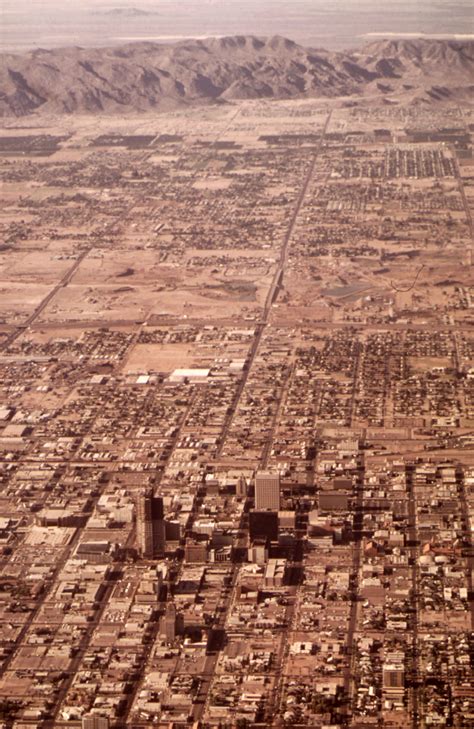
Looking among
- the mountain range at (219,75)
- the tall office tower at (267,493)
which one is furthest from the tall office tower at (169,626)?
the mountain range at (219,75)

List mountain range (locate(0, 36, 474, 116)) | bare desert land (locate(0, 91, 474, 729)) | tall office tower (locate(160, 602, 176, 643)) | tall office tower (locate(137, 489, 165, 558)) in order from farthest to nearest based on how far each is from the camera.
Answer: mountain range (locate(0, 36, 474, 116)) → tall office tower (locate(137, 489, 165, 558)) → tall office tower (locate(160, 602, 176, 643)) → bare desert land (locate(0, 91, 474, 729))

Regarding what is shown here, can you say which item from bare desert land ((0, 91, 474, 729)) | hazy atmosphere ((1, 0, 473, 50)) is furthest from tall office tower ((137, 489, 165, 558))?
hazy atmosphere ((1, 0, 473, 50))

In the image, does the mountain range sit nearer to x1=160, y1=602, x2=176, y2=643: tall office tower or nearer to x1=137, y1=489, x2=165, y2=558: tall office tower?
x1=137, y1=489, x2=165, y2=558: tall office tower

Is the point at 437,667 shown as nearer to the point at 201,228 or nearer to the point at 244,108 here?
the point at 201,228

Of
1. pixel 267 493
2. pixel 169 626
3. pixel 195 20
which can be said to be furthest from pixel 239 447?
pixel 195 20

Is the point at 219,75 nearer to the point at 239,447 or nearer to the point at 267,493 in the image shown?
the point at 239,447

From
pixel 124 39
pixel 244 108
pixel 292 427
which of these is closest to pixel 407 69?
pixel 244 108
